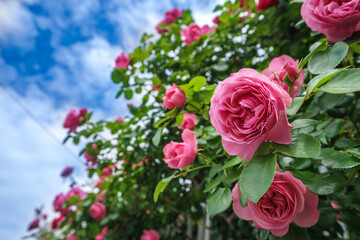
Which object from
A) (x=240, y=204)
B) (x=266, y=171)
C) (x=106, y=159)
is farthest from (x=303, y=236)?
(x=106, y=159)

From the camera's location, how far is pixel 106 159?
136 centimetres

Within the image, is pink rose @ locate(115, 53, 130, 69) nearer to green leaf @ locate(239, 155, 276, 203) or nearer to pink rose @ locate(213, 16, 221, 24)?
pink rose @ locate(213, 16, 221, 24)

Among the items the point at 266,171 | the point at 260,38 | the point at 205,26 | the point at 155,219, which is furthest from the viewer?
the point at 155,219

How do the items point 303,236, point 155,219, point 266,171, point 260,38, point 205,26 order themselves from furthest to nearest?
1. point 155,219
2. point 260,38
3. point 205,26
4. point 303,236
5. point 266,171

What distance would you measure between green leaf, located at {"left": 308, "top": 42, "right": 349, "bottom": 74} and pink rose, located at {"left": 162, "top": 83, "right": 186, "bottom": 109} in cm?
33

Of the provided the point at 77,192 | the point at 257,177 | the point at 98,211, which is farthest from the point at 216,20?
the point at 77,192

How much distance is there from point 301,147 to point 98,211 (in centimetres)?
149

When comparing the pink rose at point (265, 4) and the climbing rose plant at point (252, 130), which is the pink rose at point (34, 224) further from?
the pink rose at point (265, 4)

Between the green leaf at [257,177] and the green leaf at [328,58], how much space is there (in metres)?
0.27

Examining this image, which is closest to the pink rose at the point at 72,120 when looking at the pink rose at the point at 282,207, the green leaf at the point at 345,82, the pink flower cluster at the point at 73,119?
the pink flower cluster at the point at 73,119

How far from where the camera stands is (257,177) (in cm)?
36

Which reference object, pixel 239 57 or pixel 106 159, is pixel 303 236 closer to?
pixel 239 57

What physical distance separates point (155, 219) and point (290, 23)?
1.37 meters

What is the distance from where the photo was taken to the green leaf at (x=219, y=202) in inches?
20.3
